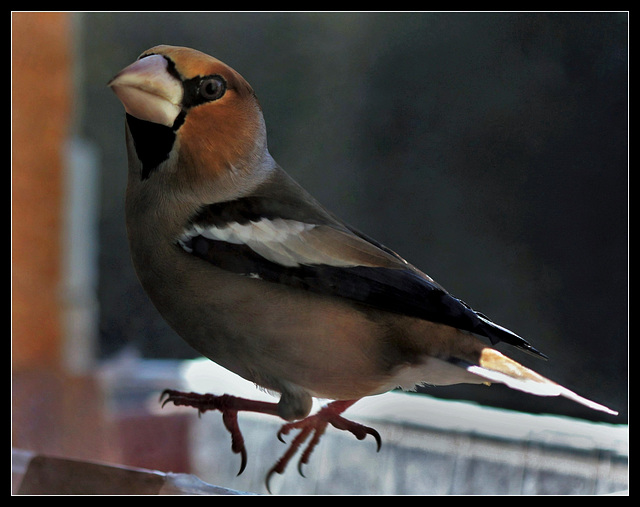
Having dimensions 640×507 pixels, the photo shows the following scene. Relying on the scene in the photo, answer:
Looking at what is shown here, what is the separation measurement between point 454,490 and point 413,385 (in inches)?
9.9

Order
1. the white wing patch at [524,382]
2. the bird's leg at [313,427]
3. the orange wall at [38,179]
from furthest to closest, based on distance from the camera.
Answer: the orange wall at [38,179] → the bird's leg at [313,427] → the white wing patch at [524,382]

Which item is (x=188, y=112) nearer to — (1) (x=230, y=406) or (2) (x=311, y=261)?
(2) (x=311, y=261)

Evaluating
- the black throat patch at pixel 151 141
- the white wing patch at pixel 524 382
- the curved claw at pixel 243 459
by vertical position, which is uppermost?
the black throat patch at pixel 151 141

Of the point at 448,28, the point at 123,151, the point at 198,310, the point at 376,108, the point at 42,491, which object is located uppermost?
the point at 448,28

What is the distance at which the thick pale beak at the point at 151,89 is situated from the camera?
2.31ft

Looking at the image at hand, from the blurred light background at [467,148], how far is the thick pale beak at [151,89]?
0.14 meters

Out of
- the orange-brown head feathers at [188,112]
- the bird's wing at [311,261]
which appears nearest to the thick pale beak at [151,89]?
the orange-brown head feathers at [188,112]

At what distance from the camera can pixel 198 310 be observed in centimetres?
71

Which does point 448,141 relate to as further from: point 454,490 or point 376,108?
point 454,490

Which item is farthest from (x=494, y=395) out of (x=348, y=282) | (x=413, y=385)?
(x=348, y=282)

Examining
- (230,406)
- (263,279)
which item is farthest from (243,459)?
(263,279)

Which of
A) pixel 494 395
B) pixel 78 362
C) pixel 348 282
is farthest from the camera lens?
pixel 78 362

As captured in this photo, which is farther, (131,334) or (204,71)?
(131,334)

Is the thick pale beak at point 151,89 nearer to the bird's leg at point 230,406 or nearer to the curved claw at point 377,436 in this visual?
the bird's leg at point 230,406
